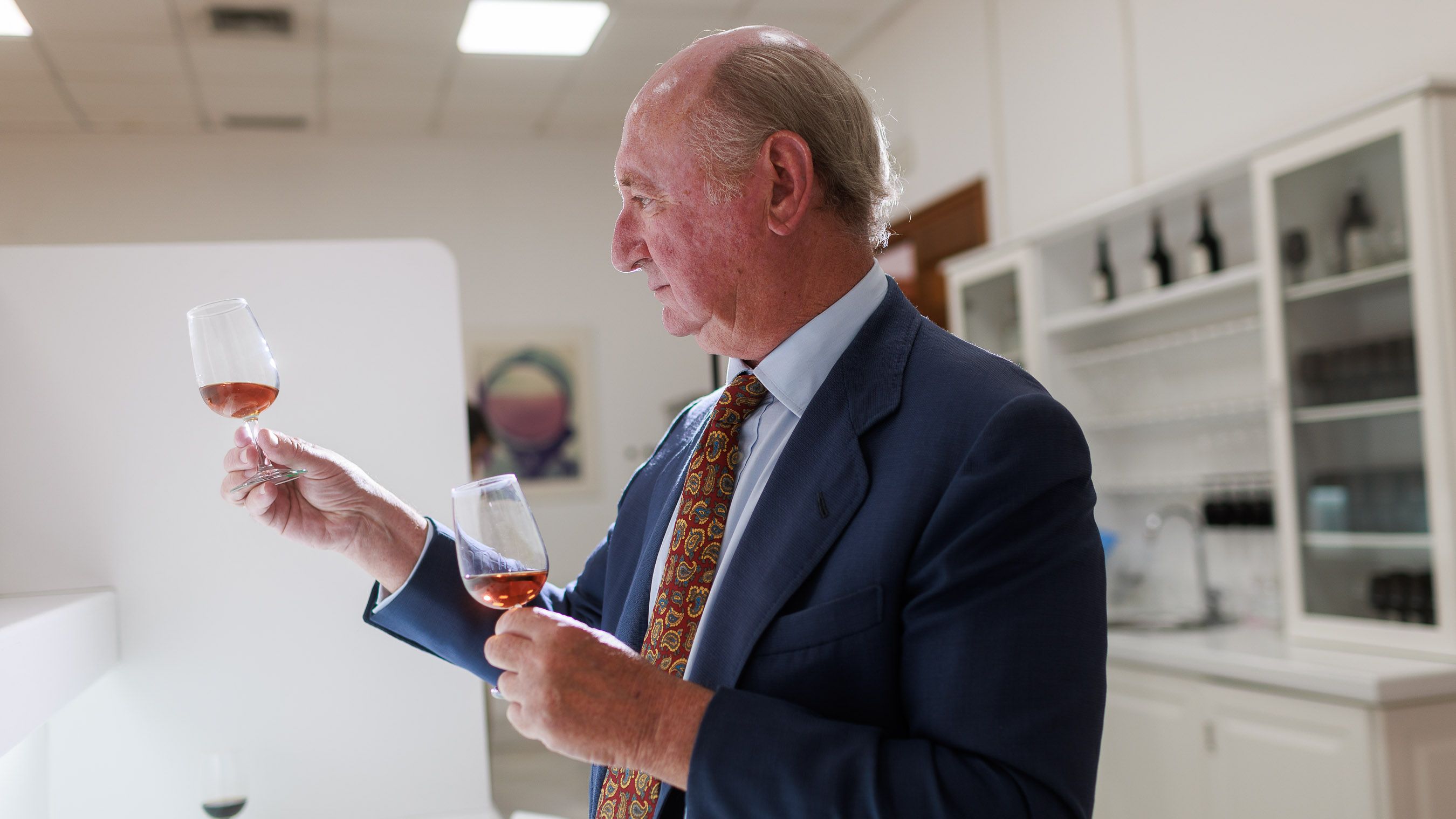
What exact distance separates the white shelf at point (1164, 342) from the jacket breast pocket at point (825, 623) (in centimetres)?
259

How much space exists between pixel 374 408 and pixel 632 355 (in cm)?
472

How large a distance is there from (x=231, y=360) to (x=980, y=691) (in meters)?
0.99

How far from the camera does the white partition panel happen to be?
1.97 metres

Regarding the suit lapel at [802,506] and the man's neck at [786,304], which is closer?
the suit lapel at [802,506]

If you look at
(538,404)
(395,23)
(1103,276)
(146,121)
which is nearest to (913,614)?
(1103,276)

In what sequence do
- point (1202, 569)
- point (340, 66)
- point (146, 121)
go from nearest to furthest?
point (1202, 569)
point (340, 66)
point (146, 121)

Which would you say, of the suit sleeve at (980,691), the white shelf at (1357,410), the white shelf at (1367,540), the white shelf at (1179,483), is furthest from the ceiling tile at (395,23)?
the suit sleeve at (980,691)

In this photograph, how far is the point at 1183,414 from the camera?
3.38m

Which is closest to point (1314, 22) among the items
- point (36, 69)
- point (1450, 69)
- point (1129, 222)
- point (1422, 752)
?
point (1450, 69)

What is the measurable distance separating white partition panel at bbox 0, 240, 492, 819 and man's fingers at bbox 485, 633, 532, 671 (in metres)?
1.19

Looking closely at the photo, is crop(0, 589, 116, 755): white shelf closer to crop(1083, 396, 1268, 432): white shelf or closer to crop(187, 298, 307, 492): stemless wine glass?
crop(187, 298, 307, 492): stemless wine glass

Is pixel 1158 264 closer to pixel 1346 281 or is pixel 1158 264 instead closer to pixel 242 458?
pixel 1346 281

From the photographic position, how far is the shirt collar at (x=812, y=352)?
45.7 inches

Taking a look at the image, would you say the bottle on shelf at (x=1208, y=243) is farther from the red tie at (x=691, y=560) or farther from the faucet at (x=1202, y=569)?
the red tie at (x=691, y=560)
